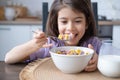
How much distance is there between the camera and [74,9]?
1135 millimetres

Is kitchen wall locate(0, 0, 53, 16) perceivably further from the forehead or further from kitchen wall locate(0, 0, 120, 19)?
the forehead

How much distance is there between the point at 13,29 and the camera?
277 cm

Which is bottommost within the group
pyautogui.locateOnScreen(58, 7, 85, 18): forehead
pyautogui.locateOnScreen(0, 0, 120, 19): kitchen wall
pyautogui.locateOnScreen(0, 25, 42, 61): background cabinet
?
pyautogui.locateOnScreen(0, 25, 42, 61): background cabinet

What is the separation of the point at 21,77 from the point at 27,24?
6.44ft

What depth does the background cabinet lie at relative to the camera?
2.75 meters

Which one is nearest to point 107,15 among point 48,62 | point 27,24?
point 27,24

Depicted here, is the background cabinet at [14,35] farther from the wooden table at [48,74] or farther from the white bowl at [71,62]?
the white bowl at [71,62]

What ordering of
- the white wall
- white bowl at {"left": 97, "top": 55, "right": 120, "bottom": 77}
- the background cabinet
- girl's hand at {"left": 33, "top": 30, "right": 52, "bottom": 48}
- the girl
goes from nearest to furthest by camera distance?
1. white bowl at {"left": 97, "top": 55, "right": 120, "bottom": 77}
2. girl's hand at {"left": 33, "top": 30, "right": 52, "bottom": 48}
3. the girl
4. the background cabinet
5. the white wall

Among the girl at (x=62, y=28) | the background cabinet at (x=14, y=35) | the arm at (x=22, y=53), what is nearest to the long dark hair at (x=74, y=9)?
the girl at (x=62, y=28)

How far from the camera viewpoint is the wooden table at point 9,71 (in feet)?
2.85

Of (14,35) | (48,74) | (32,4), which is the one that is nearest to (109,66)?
(48,74)

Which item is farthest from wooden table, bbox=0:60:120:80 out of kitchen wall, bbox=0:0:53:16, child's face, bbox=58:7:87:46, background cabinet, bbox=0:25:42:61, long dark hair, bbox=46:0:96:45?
kitchen wall, bbox=0:0:53:16

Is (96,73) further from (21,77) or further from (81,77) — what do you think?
(21,77)

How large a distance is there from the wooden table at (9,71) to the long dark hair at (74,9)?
33 cm
